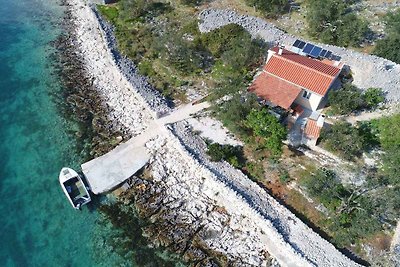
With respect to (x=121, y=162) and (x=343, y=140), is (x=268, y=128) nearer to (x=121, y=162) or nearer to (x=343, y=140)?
(x=343, y=140)

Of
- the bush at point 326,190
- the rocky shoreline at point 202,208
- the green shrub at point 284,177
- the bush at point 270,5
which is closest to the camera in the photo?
the rocky shoreline at point 202,208

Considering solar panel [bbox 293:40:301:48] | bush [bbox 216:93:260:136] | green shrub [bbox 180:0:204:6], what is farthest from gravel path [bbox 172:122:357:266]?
green shrub [bbox 180:0:204:6]

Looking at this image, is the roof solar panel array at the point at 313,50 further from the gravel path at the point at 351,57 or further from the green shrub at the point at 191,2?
the green shrub at the point at 191,2

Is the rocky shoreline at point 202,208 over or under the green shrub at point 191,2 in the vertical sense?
under

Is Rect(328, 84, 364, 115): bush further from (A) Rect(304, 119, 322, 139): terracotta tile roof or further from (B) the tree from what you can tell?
(B) the tree

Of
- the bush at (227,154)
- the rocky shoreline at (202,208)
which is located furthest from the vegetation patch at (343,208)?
the bush at (227,154)

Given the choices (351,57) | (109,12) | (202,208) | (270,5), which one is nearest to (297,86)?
(351,57)
